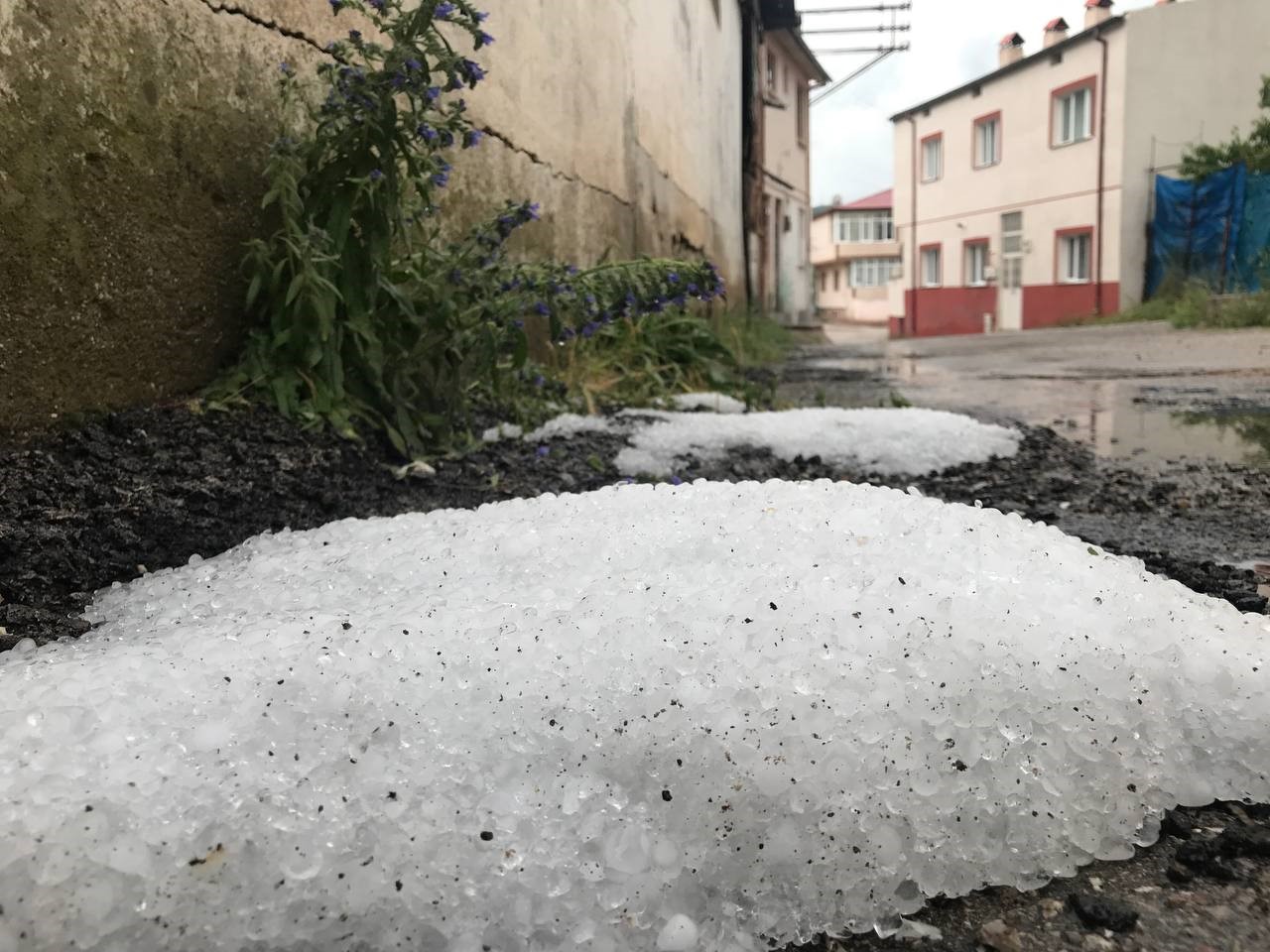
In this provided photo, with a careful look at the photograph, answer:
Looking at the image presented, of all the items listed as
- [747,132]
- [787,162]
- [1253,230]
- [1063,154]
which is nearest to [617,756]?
[747,132]

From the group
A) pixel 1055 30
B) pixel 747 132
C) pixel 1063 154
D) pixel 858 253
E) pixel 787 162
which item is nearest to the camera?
pixel 747 132

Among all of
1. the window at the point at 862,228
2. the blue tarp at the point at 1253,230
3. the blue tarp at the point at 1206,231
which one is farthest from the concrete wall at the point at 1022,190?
the window at the point at 862,228

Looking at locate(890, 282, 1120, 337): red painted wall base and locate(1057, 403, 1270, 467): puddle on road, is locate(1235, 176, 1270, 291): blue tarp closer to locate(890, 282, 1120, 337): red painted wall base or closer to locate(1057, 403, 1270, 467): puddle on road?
locate(890, 282, 1120, 337): red painted wall base

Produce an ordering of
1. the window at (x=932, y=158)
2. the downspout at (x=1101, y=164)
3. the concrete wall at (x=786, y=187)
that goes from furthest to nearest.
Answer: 1. the window at (x=932, y=158)
2. the downspout at (x=1101, y=164)
3. the concrete wall at (x=786, y=187)

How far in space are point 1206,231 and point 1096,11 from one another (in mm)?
5095

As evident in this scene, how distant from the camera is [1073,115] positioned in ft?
59.6

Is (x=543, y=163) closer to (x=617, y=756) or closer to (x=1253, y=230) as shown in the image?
(x=617, y=756)

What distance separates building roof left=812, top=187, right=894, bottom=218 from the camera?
4112cm

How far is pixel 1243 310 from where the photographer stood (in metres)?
9.99

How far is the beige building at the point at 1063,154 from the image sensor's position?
16531mm

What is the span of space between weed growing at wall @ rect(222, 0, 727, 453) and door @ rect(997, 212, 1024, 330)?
1910cm

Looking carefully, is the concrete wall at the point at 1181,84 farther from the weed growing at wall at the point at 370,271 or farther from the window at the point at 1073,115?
the weed growing at wall at the point at 370,271

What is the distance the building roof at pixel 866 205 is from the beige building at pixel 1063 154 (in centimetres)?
1846

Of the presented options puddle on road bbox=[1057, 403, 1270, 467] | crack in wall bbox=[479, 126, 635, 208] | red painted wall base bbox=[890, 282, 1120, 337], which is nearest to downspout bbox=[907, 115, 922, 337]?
red painted wall base bbox=[890, 282, 1120, 337]
